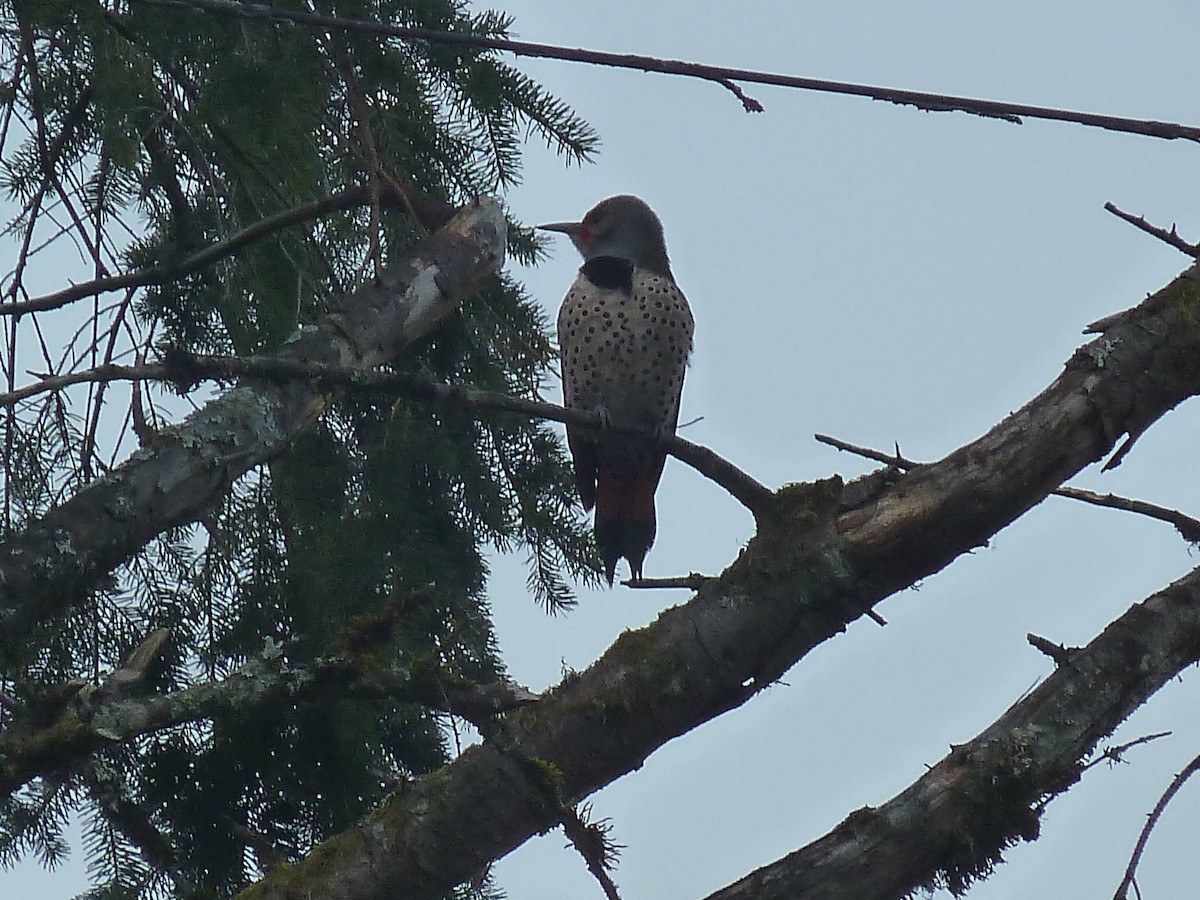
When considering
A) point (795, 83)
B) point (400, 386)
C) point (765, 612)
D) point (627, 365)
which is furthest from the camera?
point (627, 365)

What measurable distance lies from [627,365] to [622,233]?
25.7 inches

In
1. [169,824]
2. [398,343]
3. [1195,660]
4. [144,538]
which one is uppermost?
[398,343]

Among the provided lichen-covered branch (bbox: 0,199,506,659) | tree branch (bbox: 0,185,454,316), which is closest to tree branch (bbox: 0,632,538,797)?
lichen-covered branch (bbox: 0,199,506,659)

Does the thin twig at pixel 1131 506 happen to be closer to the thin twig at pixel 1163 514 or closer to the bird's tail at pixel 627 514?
the thin twig at pixel 1163 514

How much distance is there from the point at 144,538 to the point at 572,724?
1014 millimetres

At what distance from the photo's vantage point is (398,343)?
341 cm

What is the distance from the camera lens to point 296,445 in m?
3.51

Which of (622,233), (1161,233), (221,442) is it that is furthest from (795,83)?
(622,233)

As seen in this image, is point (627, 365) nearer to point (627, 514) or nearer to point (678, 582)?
point (627, 514)

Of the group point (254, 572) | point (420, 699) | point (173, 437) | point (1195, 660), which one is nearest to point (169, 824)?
point (254, 572)

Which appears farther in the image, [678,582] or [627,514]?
[627,514]

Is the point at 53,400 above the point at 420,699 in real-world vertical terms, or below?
above

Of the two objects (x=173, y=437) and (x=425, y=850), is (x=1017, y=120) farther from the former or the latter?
(x=173, y=437)

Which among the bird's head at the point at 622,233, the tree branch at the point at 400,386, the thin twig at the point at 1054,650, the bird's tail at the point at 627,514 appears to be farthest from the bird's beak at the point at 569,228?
the thin twig at the point at 1054,650
